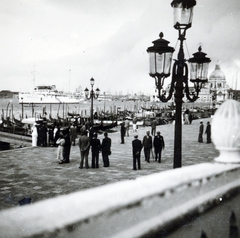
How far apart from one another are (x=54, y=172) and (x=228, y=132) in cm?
661

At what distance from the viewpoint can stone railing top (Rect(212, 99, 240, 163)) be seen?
9.27 ft

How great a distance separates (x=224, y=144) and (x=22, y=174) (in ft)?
21.9

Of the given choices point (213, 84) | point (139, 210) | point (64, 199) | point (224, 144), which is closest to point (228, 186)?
point (224, 144)

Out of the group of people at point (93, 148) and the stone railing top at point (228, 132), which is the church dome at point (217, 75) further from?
the stone railing top at point (228, 132)

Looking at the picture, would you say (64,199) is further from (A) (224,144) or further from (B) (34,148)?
(B) (34,148)

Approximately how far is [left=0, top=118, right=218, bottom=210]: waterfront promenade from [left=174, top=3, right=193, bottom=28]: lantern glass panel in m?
4.19

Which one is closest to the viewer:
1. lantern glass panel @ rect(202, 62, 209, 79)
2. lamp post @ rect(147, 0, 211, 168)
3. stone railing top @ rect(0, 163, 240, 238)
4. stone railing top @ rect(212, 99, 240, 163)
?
stone railing top @ rect(0, 163, 240, 238)

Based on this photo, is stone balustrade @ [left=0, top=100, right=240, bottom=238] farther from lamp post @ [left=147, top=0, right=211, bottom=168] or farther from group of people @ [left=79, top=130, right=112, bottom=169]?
group of people @ [left=79, top=130, right=112, bottom=169]

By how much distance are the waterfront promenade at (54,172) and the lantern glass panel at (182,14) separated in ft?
13.8

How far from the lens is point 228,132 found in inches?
112

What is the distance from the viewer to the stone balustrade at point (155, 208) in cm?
138

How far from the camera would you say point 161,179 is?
2.12 m

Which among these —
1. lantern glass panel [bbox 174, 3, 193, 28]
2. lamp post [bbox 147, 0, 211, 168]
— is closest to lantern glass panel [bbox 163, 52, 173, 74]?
lamp post [bbox 147, 0, 211, 168]

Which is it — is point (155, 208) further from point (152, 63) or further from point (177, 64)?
point (152, 63)
